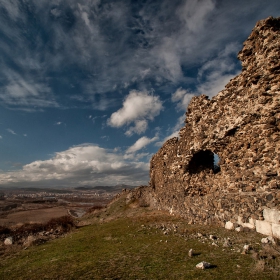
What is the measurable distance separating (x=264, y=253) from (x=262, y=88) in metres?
6.46

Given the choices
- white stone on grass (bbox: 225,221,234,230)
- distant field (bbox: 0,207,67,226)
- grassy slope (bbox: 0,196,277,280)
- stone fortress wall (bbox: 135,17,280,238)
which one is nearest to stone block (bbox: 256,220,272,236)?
stone fortress wall (bbox: 135,17,280,238)

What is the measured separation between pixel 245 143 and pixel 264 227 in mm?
3660

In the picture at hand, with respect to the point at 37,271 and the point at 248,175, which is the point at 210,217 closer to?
the point at 248,175

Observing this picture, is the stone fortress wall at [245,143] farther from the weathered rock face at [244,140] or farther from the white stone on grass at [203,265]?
the white stone on grass at [203,265]

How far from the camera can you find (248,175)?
916 cm

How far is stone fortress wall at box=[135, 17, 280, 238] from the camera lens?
8.22 metres

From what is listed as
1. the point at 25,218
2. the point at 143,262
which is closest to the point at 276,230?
the point at 143,262

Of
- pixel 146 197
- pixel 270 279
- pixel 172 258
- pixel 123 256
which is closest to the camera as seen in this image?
pixel 270 279

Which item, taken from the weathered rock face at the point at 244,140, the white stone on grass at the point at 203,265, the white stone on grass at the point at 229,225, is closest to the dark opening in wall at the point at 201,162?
the weathered rock face at the point at 244,140

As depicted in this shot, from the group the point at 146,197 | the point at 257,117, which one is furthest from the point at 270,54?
the point at 146,197

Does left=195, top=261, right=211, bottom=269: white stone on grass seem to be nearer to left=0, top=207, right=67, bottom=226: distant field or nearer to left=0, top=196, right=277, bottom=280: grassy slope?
left=0, top=196, right=277, bottom=280: grassy slope

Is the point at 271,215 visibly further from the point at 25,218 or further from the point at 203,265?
the point at 25,218

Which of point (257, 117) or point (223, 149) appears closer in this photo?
point (257, 117)

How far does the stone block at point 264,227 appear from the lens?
7453 mm
